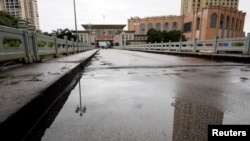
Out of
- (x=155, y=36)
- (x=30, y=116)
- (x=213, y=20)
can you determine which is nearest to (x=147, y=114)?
(x=30, y=116)

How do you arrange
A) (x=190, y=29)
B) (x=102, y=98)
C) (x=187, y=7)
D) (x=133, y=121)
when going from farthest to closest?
(x=187, y=7)
(x=190, y=29)
(x=102, y=98)
(x=133, y=121)

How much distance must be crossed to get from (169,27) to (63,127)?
8986 centimetres

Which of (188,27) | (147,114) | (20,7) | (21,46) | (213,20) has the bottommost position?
(147,114)

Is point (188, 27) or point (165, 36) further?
point (188, 27)

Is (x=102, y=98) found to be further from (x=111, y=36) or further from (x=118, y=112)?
(x=111, y=36)

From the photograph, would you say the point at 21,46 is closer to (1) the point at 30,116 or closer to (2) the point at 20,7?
(1) the point at 30,116

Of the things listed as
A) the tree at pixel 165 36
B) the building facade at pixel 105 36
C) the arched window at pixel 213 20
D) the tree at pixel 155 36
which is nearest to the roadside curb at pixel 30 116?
the tree at pixel 165 36

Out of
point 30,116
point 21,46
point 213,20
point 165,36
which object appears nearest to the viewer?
point 30,116

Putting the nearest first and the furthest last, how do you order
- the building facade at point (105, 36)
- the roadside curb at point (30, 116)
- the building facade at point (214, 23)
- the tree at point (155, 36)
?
the roadside curb at point (30, 116) → the building facade at point (214, 23) → the tree at point (155, 36) → the building facade at point (105, 36)

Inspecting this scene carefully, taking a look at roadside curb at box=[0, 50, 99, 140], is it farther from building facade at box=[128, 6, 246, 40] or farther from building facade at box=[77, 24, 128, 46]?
building facade at box=[77, 24, 128, 46]

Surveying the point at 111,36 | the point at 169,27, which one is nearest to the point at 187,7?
the point at 169,27

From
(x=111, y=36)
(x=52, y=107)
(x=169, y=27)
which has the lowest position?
(x=52, y=107)

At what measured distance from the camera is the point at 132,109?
1.81m

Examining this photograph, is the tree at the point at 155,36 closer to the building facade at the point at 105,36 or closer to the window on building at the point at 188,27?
the building facade at the point at 105,36
